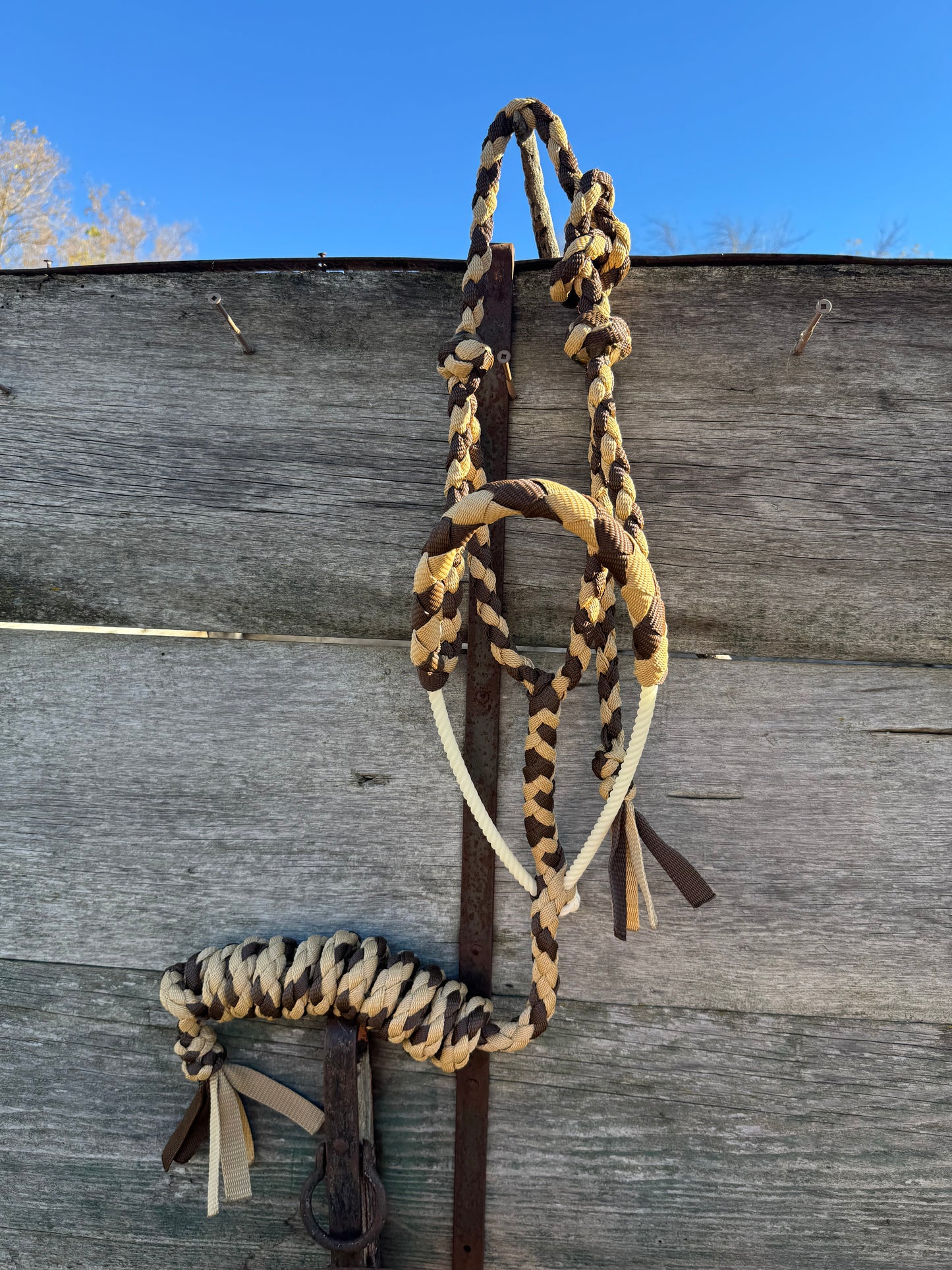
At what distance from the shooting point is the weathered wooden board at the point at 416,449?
0.88 m

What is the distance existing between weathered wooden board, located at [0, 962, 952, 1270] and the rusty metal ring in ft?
0.16

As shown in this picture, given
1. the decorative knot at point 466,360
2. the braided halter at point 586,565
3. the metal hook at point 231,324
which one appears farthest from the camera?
the metal hook at point 231,324

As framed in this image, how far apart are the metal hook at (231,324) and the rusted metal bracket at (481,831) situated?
291 millimetres

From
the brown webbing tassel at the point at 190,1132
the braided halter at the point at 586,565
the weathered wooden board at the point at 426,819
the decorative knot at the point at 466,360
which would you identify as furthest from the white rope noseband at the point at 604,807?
the brown webbing tassel at the point at 190,1132

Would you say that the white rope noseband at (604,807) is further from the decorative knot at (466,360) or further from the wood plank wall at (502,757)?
the decorative knot at (466,360)

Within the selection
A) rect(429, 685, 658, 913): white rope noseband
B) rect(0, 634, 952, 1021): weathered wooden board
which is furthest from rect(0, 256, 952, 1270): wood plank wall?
rect(429, 685, 658, 913): white rope noseband

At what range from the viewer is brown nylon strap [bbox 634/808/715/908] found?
76 centimetres

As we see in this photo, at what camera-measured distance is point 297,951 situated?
2.67 ft

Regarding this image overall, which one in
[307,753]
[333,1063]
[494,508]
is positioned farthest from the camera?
[307,753]

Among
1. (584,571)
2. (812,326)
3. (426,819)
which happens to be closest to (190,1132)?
(426,819)

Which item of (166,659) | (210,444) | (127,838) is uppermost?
(210,444)

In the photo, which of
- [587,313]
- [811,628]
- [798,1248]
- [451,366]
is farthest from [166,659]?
[798,1248]

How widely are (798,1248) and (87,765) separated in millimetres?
963

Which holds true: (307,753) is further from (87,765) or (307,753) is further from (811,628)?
(811,628)
